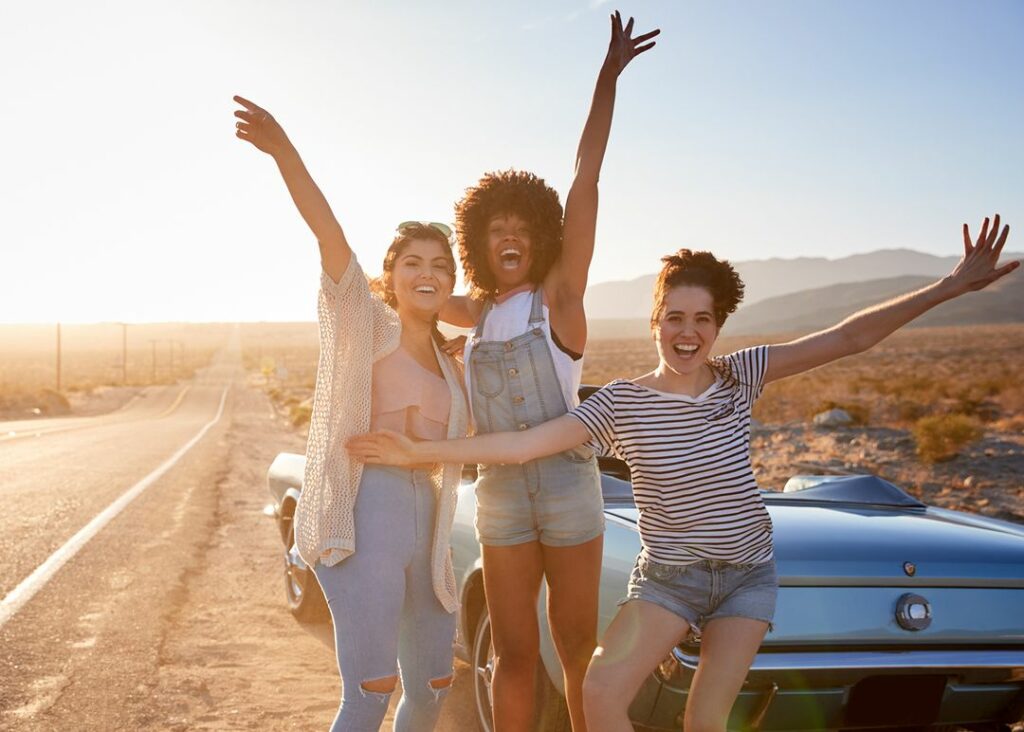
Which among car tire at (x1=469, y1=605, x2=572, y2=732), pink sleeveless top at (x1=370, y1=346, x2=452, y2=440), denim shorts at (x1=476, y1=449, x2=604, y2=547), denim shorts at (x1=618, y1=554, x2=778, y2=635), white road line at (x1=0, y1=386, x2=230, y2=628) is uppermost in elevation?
pink sleeveless top at (x1=370, y1=346, x2=452, y2=440)

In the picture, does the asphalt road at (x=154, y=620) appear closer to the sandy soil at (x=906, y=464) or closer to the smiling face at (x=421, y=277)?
the smiling face at (x=421, y=277)

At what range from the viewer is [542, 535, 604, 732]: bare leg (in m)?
2.87

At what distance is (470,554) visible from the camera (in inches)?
160

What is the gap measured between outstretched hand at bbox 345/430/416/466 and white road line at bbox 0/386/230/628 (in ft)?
13.6

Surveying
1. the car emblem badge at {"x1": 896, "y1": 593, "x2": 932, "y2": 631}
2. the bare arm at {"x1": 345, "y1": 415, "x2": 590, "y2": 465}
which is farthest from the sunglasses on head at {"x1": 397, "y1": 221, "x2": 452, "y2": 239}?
the car emblem badge at {"x1": 896, "y1": 593, "x2": 932, "y2": 631}

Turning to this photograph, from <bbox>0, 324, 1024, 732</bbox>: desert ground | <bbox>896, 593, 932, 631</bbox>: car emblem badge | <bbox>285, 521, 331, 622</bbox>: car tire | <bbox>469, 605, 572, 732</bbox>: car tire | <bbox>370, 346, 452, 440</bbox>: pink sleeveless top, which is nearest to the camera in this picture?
<bbox>370, 346, 452, 440</bbox>: pink sleeveless top

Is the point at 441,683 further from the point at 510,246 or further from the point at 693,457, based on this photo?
the point at 510,246

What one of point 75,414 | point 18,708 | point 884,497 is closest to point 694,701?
point 884,497

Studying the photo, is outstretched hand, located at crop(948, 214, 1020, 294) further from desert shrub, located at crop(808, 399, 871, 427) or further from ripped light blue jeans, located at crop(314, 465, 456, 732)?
desert shrub, located at crop(808, 399, 871, 427)

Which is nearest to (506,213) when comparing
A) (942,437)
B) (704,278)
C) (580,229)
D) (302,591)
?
(580,229)

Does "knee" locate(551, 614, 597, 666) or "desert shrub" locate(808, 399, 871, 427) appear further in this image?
"desert shrub" locate(808, 399, 871, 427)

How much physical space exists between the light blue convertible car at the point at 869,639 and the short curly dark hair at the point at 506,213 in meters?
1.02

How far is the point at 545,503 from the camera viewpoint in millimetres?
2854

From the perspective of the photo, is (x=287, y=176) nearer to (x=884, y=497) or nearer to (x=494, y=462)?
(x=494, y=462)
